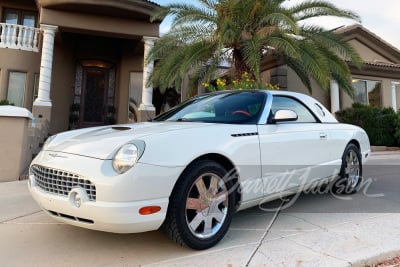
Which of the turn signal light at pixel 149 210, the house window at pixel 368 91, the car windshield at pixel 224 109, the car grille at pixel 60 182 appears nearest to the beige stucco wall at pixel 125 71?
the car windshield at pixel 224 109

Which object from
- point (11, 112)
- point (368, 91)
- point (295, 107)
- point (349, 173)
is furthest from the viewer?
point (368, 91)

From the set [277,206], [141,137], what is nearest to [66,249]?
[141,137]

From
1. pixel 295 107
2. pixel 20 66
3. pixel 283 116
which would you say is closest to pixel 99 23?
pixel 20 66

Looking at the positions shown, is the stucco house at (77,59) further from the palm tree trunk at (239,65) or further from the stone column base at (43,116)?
the palm tree trunk at (239,65)

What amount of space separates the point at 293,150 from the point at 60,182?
2485mm

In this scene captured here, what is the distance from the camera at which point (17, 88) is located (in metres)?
12.5

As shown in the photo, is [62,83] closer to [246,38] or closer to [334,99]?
[246,38]

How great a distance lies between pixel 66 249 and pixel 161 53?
843 cm

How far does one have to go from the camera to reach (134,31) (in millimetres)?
11180

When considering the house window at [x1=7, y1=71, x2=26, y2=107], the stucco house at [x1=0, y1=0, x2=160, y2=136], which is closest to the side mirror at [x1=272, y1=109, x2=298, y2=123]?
the stucco house at [x1=0, y1=0, x2=160, y2=136]

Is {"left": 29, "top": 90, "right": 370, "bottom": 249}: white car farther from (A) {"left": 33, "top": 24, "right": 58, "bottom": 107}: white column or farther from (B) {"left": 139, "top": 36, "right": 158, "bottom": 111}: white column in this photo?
(A) {"left": 33, "top": 24, "right": 58, "bottom": 107}: white column

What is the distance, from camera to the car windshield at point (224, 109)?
11.8 feet

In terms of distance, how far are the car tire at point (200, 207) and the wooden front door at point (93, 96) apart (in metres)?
10.9

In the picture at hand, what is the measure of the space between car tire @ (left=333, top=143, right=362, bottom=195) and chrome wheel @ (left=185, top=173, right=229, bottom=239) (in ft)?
8.22
